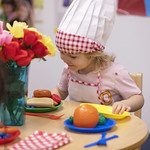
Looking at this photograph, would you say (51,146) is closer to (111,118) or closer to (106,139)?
(106,139)

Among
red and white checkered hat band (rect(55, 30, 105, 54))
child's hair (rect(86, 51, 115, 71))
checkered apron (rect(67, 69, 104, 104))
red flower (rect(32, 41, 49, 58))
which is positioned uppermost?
red flower (rect(32, 41, 49, 58))

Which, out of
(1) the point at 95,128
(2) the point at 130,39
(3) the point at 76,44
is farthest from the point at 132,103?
(2) the point at 130,39

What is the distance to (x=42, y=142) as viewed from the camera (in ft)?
2.60

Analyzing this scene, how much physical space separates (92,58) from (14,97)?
23.2 inches

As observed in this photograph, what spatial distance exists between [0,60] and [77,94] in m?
0.66

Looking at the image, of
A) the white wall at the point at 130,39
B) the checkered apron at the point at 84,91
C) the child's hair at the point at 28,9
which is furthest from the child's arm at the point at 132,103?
the child's hair at the point at 28,9

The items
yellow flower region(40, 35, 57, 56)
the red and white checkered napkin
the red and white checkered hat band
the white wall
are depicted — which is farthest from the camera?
A: the white wall

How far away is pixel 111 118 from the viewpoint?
111cm

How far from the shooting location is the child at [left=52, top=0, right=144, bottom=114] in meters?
1.33

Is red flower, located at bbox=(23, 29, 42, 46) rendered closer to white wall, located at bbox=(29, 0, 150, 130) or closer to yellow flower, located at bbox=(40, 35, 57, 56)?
yellow flower, located at bbox=(40, 35, 57, 56)

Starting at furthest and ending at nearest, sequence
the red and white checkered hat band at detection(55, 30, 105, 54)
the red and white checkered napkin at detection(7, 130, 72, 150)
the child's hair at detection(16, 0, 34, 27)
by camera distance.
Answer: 1. the child's hair at detection(16, 0, 34, 27)
2. the red and white checkered hat band at detection(55, 30, 105, 54)
3. the red and white checkered napkin at detection(7, 130, 72, 150)

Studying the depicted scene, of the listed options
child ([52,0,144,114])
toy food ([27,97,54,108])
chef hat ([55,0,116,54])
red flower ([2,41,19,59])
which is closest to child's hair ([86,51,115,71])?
child ([52,0,144,114])

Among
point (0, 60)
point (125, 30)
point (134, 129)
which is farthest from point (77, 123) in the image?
point (125, 30)

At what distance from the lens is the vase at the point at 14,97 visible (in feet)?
3.10
